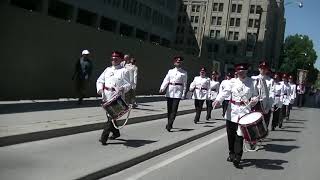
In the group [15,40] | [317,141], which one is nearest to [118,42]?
[15,40]

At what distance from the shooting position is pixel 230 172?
394 inches

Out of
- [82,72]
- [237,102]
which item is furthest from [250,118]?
[82,72]

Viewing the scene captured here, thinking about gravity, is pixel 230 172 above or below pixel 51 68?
below

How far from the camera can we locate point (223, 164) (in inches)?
430

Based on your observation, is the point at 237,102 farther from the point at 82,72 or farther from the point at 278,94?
the point at 278,94

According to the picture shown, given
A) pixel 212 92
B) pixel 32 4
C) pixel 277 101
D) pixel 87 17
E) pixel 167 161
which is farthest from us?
pixel 87 17

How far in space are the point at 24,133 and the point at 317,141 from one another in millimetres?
9578

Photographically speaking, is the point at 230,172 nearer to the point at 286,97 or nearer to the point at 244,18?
the point at 286,97

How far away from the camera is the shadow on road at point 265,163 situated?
11.0 m

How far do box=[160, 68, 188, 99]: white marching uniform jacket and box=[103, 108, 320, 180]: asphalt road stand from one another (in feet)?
4.33

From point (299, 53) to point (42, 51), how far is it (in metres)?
138

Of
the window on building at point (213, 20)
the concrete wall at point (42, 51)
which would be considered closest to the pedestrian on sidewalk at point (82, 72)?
the concrete wall at point (42, 51)

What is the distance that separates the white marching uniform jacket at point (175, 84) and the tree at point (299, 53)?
425 ft

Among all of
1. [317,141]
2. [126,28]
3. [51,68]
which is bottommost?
[317,141]
